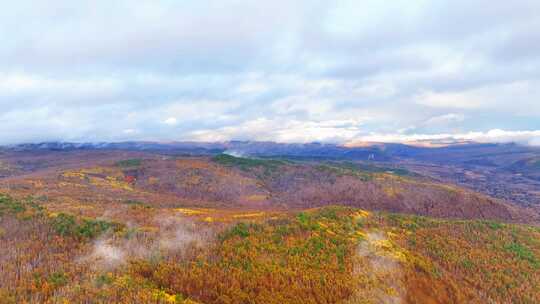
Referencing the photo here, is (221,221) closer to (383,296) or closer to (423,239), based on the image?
(383,296)

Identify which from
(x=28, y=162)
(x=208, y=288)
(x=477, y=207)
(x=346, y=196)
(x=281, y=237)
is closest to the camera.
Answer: (x=208, y=288)

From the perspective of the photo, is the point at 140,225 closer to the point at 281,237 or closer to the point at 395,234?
the point at 281,237

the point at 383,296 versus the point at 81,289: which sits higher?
the point at 81,289

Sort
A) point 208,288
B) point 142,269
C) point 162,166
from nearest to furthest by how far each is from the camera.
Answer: point 208,288, point 142,269, point 162,166

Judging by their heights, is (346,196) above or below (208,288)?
below

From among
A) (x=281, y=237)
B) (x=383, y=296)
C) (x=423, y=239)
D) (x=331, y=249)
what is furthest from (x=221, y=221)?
(x=423, y=239)

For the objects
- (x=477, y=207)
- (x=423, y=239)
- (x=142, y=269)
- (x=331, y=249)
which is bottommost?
(x=477, y=207)

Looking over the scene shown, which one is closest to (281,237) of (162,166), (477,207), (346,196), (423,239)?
(423,239)

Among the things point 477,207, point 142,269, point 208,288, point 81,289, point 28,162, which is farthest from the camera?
point 28,162

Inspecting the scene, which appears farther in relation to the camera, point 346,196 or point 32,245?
point 346,196
